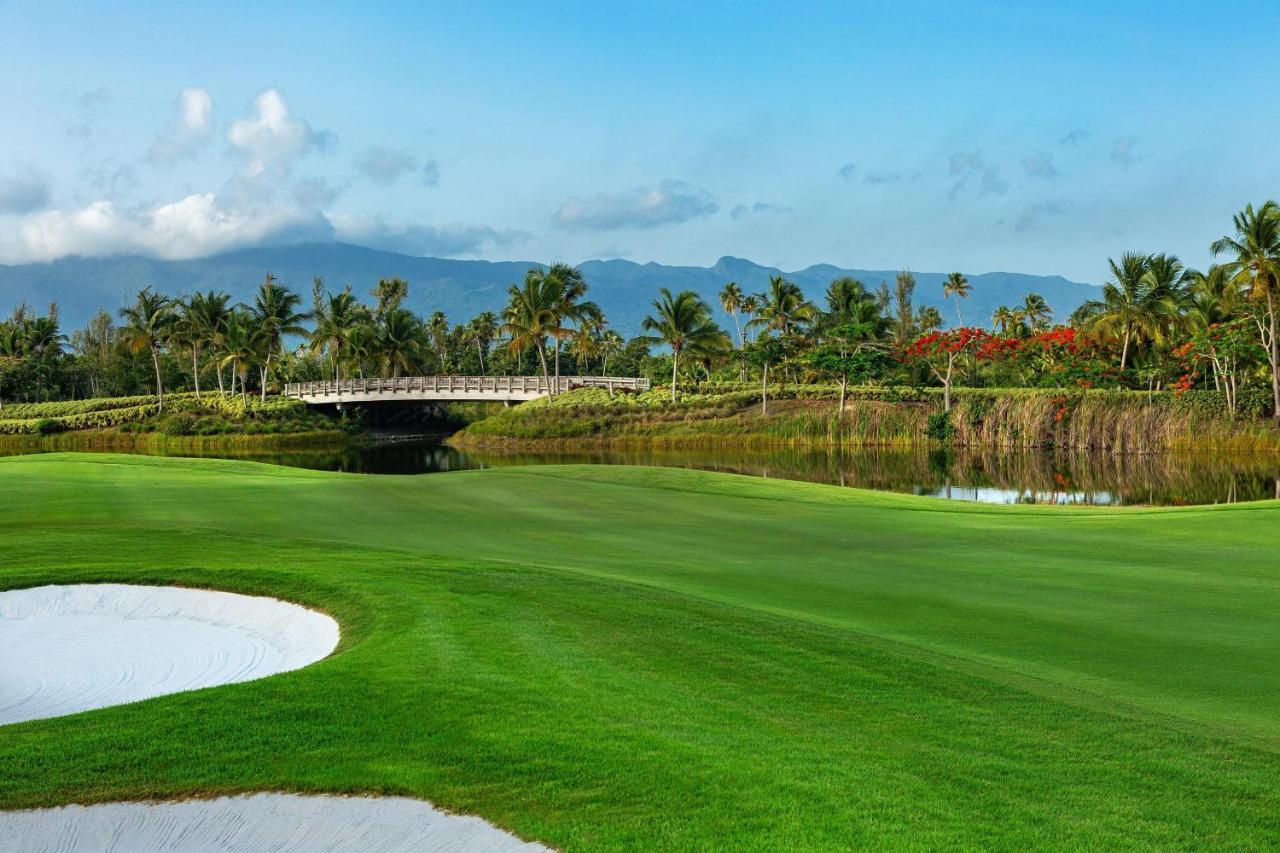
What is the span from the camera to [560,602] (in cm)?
1051

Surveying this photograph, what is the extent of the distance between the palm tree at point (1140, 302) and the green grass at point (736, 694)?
53117 mm

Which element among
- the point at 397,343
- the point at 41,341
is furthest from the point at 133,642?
the point at 41,341

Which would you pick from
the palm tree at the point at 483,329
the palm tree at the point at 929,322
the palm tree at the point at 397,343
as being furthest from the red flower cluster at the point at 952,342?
the palm tree at the point at 483,329

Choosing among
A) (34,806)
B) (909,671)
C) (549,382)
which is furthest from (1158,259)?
(34,806)

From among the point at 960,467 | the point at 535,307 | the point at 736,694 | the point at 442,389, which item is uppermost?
the point at 535,307

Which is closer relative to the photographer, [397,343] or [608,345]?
[397,343]

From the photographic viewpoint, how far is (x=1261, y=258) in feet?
169

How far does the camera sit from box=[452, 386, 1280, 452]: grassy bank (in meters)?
53.7

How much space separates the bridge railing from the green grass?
214 ft

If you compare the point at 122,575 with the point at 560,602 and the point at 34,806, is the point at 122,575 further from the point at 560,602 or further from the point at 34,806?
the point at 34,806

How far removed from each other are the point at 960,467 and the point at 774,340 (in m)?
26.2

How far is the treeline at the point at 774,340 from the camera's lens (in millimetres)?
57438

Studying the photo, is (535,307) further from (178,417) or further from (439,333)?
(439,333)

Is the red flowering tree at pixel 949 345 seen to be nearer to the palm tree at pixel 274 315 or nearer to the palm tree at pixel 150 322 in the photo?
the palm tree at pixel 274 315
